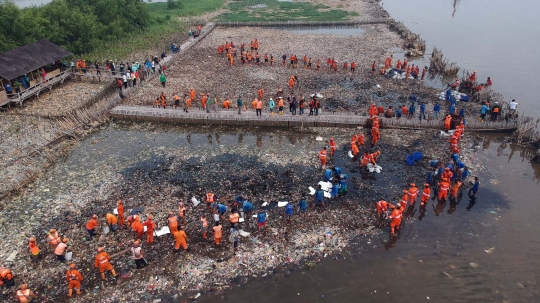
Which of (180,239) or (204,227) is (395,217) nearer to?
(204,227)

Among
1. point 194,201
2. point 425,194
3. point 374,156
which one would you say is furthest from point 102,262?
point 374,156

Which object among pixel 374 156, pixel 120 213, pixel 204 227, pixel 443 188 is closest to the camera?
pixel 204 227

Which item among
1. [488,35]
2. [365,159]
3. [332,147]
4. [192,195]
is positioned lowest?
[192,195]

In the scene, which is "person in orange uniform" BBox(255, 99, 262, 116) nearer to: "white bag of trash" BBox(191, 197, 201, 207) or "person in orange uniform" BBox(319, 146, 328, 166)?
"person in orange uniform" BBox(319, 146, 328, 166)

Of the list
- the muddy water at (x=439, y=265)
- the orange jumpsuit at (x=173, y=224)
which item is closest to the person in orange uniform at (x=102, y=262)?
the orange jumpsuit at (x=173, y=224)

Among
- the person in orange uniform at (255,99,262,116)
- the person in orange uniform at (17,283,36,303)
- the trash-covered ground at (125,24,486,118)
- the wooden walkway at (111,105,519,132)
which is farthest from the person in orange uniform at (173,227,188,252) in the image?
the trash-covered ground at (125,24,486,118)

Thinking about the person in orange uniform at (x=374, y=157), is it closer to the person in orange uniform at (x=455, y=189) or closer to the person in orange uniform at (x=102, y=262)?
the person in orange uniform at (x=455, y=189)

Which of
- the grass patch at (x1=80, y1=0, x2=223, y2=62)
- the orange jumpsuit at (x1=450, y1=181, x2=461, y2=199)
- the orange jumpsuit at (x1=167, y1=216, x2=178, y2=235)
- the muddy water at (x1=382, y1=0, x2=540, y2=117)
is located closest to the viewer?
A: the orange jumpsuit at (x1=167, y1=216, x2=178, y2=235)
